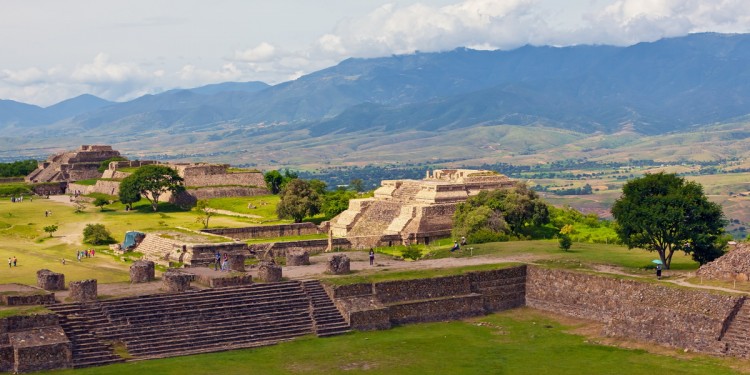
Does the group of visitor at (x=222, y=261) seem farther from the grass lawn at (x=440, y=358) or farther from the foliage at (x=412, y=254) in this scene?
the foliage at (x=412, y=254)

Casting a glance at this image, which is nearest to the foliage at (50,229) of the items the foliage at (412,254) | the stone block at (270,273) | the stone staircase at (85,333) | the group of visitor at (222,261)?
the group of visitor at (222,261)

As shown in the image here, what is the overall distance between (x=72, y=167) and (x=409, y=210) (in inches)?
2144

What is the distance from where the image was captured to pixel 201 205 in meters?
94.6

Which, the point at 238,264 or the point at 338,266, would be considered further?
the point at 238,264

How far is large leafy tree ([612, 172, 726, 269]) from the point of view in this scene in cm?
5400

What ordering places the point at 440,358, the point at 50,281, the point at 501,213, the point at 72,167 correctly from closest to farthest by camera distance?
the point at 440,358, the point at 50,281, the point at 501,213, the point at 72,167

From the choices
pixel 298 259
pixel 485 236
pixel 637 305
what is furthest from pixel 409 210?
pixel 637 305

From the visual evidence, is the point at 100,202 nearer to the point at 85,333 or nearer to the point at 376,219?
the point at 376,219

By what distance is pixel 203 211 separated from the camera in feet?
304

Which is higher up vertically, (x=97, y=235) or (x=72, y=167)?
(x=72, y=167)

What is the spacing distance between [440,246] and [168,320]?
28.7 metres

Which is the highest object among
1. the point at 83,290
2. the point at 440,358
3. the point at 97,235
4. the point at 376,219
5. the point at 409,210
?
the point at 409,210

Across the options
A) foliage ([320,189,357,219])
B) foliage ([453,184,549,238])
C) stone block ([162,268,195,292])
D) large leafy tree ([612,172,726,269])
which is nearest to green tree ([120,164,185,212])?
foliage ([320,189,357,219])

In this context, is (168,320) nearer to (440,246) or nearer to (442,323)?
(442,323)
